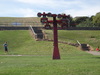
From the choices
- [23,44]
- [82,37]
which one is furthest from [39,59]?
[82,37]

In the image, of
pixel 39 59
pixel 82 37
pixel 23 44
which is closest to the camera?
pixel 39 59

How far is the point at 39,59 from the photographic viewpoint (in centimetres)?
2314

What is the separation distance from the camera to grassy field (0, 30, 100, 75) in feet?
41.7

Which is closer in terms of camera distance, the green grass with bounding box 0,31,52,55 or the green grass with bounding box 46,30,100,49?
the green grass with bounding box 0,31,52,55

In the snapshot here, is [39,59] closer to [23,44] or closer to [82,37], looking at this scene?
[23,44]

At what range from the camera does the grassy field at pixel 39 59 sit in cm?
1270

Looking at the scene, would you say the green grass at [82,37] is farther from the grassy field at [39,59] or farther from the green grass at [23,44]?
the green grass at [23,44]

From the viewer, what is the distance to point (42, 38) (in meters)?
50.3

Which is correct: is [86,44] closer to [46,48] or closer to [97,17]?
[46,48]

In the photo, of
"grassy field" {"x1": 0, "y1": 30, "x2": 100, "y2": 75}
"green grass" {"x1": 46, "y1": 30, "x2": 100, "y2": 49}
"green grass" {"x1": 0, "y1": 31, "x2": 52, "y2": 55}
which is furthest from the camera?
"green grass" {"x1": 46, "y1": 30, "x2": 100, "y2": 49}

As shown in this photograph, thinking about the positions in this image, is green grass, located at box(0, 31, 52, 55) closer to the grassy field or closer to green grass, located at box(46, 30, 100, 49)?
the grassy field

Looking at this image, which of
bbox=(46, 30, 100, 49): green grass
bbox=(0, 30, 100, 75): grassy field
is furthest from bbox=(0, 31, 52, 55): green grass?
bbox=(46, 30, 100, 49): green grass

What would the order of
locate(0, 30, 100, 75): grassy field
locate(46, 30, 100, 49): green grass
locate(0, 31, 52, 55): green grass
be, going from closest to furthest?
locate(0, 30, 100, 75): grassy field < locate(0, 31, 52, 55): green grass < locate(46, 30, 100, 49): green grass

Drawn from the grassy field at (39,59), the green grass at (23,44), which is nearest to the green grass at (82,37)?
the grassy field at (39,59)
